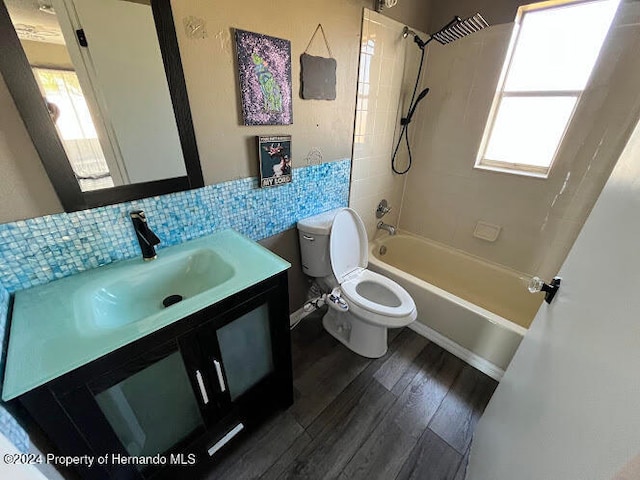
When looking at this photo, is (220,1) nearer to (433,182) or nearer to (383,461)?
(433,182)

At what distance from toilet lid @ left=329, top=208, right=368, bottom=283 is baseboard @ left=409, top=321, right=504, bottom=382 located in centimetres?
62

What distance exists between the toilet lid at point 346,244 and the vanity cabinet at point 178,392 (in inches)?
23.1

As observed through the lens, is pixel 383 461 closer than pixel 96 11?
No

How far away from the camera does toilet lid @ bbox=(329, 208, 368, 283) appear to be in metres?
1.57

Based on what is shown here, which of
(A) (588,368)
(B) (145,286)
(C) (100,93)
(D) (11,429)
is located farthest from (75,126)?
(A) (588,368)

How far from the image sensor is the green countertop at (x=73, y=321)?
23.9 inches

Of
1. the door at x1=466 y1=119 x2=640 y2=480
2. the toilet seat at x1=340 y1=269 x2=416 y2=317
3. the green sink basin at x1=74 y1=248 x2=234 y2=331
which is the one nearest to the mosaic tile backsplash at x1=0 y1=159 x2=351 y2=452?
the green sink basin at x1=74 y1=248 x2=234 y2=331

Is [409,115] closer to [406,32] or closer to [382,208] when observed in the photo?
[406,32]

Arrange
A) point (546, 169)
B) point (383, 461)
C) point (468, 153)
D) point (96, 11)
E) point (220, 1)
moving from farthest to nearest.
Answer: point (468, 153) → point (546, 169) → point (383, 461) → point (220, 1) → point (96, 11)

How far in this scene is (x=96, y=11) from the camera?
2.60ft

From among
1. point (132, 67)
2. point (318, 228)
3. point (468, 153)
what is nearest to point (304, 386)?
point (318, 228)

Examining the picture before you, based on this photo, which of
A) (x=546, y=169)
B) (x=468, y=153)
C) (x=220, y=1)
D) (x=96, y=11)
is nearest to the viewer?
(x=96, y=11)

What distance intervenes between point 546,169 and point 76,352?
7.92ft

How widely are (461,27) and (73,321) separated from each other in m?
2.21
